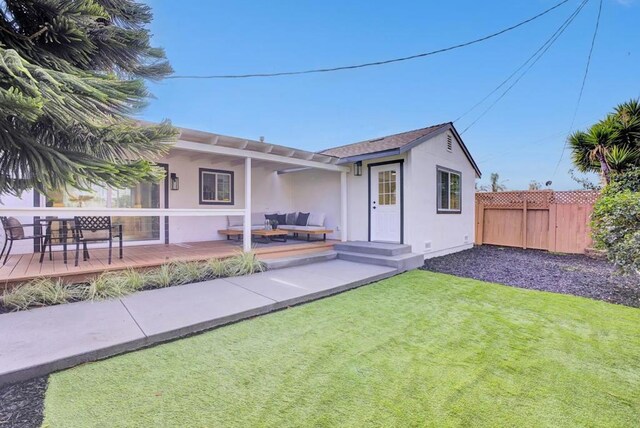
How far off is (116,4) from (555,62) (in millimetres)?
12606

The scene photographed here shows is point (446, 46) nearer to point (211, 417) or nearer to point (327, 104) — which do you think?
point (327, 104)

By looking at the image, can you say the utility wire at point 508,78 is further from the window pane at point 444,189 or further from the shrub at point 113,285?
the shrub at point 113,285

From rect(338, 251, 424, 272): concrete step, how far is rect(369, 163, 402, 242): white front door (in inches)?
34.2

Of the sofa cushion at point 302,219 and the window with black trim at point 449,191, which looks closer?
the window with black trim at point 449,191

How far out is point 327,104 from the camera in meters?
14.2

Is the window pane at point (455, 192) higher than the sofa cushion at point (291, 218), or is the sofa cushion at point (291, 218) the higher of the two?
the window pane at point (455, 192)

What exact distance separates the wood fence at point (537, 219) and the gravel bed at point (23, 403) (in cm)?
1172

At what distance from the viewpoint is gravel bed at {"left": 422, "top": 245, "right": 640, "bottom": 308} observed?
538 centimetres

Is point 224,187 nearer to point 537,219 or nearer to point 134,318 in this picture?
point 134,318

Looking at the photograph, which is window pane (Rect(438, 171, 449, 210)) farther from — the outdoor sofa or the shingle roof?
the outdoor sofa

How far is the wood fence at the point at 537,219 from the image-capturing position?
9188mm

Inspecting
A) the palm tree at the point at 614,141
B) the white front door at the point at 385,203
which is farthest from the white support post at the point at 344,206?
the palm tree at the point at 614,141

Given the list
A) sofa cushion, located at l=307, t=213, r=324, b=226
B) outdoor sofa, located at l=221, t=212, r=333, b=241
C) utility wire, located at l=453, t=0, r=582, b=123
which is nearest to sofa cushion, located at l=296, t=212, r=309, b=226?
outdoor sofa, located at l=221, t=212, r=333, b=241

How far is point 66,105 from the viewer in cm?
201
